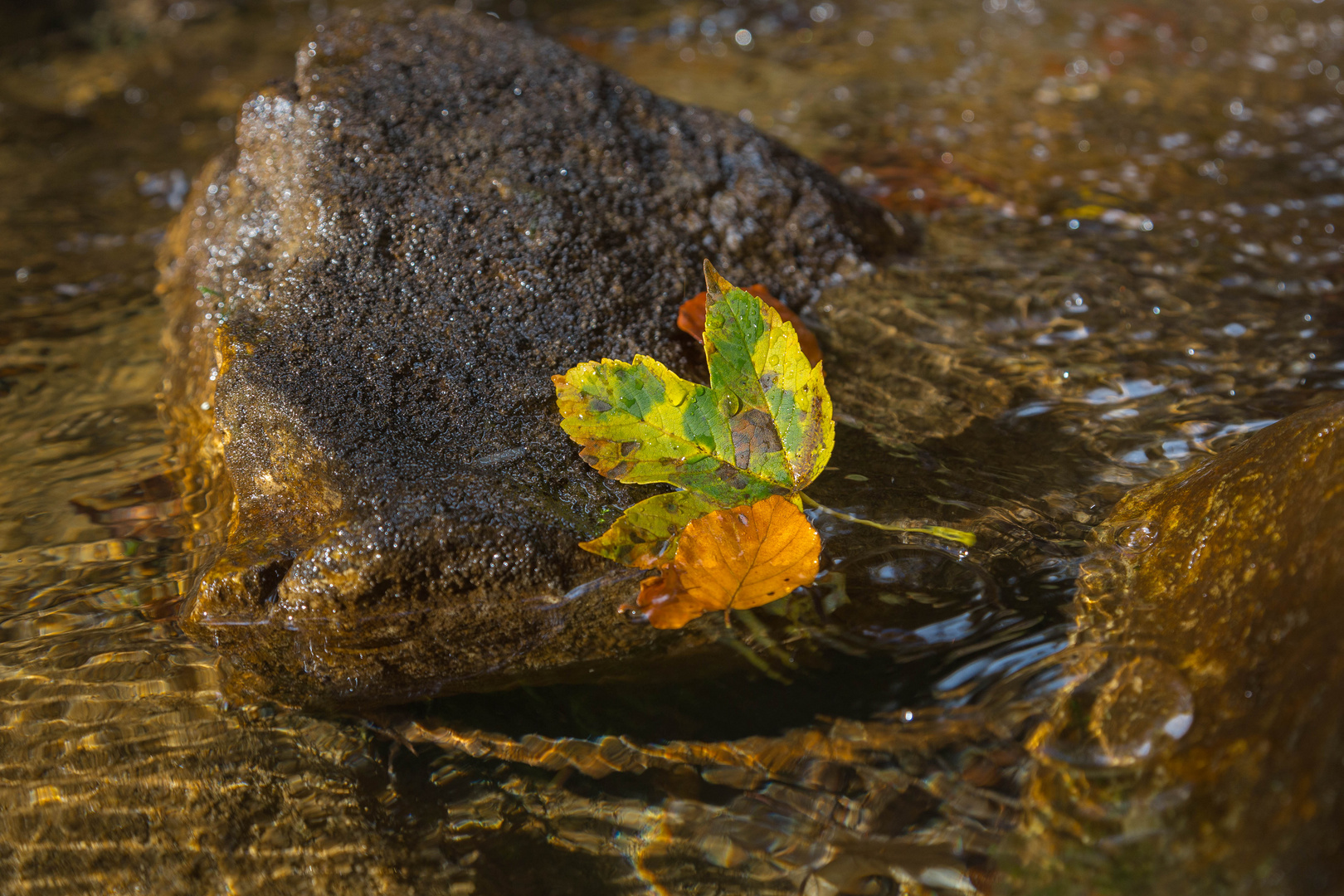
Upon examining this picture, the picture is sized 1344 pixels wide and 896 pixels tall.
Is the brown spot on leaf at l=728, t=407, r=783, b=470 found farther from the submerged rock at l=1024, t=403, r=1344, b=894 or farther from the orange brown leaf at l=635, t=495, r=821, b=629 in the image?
the submerged rock at l=1024, t=403, r=1344, b=894

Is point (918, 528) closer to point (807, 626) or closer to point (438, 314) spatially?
point (807, 626)

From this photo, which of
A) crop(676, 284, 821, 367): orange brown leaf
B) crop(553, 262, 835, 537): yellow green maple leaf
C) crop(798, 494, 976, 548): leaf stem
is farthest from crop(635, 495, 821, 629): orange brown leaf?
crop(676, 284, 821, 367): orange brown leaf

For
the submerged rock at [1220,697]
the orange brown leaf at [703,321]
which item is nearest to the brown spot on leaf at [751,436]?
the orange brown leaf at [703,321]

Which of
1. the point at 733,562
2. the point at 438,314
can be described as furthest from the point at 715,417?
the point at 438,314

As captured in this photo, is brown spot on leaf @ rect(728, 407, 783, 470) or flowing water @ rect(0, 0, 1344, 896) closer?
flowing water @ rect(0, 0, 1344, 896)

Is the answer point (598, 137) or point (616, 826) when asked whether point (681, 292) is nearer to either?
point (598, 137)

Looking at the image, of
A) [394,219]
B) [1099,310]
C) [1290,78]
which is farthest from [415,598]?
[1290,78]
